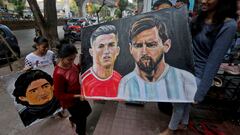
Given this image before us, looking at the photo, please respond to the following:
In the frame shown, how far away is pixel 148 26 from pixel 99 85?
88cm

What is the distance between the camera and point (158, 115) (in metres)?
3.27

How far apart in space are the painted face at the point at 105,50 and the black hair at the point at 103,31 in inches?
1.4

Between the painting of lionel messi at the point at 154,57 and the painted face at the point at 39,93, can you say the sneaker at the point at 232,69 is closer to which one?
the painting of lionel messi at the point at 154,57

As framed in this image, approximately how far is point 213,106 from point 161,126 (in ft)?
3.34

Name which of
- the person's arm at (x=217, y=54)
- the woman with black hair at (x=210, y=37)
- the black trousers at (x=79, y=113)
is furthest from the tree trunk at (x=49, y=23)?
the person's arm at (x=217, y=54)

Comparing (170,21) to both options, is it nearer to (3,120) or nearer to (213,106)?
(213,106)

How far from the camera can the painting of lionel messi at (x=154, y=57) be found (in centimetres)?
212

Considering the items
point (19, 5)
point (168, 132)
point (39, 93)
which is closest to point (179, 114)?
point (168, 132)

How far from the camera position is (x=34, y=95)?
3.06m

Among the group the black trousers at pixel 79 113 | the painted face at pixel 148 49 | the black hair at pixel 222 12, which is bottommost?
the black trousers at pixel 79 113

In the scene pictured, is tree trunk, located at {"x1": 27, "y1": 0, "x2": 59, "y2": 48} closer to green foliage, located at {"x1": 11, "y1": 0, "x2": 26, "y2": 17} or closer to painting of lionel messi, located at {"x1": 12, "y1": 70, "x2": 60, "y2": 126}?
painting of lionel messi, located at {"x1": 12, "y1": 70, "x2": 60, "y2": 126}

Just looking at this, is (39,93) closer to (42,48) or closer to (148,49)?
(42,48)

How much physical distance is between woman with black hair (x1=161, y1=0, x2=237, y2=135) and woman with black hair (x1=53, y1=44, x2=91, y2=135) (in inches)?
53.2

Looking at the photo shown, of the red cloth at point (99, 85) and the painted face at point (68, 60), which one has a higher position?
the painted face at point (68, 60)
